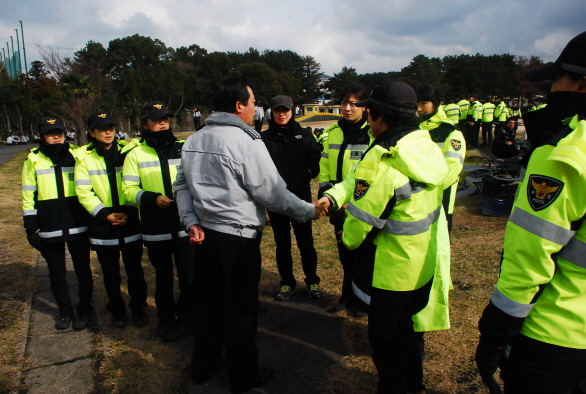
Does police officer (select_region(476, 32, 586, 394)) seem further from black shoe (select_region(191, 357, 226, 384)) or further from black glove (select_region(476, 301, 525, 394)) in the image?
black shoe (select_region(191, 357, 226, 384))

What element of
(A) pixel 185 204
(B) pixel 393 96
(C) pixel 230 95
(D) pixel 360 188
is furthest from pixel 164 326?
(B) pixel 393 96

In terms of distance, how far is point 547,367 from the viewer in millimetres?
1552

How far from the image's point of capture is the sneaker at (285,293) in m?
4.45

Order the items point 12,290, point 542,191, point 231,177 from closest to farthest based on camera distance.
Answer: point 542,191 → point 231,177 → point 12,290

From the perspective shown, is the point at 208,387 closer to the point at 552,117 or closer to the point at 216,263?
the point at 216,263

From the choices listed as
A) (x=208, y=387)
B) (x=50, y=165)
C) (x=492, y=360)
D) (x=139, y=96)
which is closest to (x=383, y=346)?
(x=492, y=360)

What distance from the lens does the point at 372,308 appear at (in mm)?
2324

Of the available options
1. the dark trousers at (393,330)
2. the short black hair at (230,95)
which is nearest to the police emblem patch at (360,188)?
the dark trousers at (393,330)

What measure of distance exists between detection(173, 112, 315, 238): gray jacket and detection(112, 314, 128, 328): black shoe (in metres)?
1.95

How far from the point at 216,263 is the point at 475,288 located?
296 cm

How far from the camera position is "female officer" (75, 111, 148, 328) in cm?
378

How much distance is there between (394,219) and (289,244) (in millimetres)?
2330

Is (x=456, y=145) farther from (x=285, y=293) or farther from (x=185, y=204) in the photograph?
(x=185, y=204)

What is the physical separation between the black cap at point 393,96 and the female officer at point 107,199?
96.1 inches
